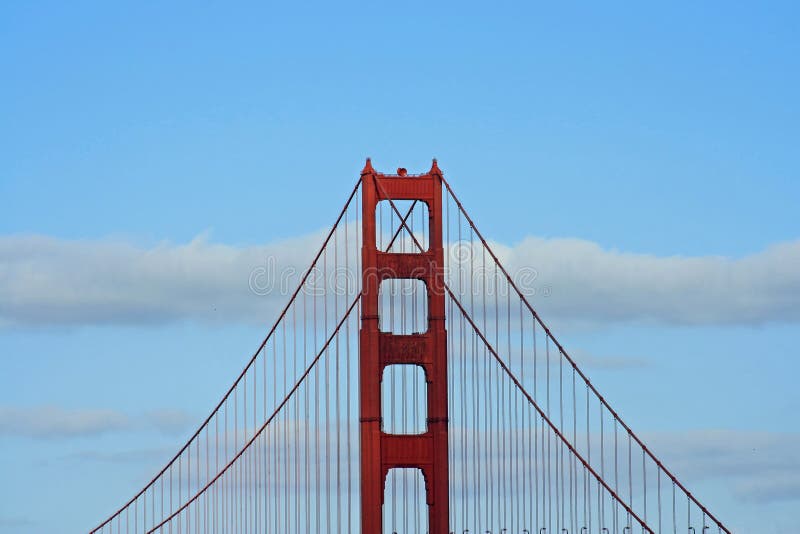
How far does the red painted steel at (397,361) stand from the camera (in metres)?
74.2

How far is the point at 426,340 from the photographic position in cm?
7544

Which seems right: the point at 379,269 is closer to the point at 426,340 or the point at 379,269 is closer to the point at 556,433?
the point at 426,340

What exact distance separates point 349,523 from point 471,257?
10.3 metres

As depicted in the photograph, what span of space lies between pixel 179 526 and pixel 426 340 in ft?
35.9

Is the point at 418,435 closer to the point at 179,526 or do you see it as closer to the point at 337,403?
the point at 337,403

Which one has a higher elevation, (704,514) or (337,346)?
(337,346)

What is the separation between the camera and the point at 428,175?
252ft

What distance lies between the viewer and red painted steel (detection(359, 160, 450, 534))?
74250mm

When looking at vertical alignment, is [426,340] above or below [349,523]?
above

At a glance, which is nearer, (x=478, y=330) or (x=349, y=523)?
(x=349, y=523)

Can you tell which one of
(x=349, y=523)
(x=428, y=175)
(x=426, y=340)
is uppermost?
(x=428, y=175)

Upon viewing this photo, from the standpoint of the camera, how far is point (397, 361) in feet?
246

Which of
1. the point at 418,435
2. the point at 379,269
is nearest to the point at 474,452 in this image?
the point at 418,435

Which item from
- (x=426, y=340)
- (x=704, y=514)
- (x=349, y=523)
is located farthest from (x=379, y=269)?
(x=704, y=514)
